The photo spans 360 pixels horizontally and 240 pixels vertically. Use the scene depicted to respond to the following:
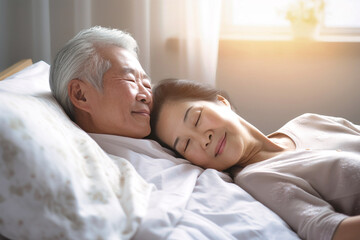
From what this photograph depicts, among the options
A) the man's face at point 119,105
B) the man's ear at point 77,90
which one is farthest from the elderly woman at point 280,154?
the man's ear at point 77,90

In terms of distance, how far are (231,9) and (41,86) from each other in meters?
1.72

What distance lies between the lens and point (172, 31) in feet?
8.72

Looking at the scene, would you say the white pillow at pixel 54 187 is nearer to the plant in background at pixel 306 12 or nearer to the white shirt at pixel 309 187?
the white shirt at pixel 309 187

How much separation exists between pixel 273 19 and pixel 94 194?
91.5 inches

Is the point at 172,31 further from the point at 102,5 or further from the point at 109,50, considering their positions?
the point at 109,50

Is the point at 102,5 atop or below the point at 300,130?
atop

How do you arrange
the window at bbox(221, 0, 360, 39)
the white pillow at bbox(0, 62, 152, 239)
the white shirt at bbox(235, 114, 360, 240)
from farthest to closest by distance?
1. the window at bbox(221, 0, 360, 39)
2. the white shirt at bbox(235, 114, 360, 240)
3. the white pillow at bbox(0, 62, 152, 239)

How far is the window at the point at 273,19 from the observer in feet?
9.10

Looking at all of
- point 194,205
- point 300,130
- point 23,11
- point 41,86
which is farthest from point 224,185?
point 23,11

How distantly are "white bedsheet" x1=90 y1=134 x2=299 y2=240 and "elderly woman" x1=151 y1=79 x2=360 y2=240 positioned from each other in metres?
0.06

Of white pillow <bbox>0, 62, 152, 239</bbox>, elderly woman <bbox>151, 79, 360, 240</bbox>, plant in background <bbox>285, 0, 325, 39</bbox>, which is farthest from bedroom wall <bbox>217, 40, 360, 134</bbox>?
white pillow <bbox>0, 62, 152, 239</bbox>

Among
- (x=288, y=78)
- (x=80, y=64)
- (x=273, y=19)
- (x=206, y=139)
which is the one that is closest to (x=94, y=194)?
(x=206, y=139)

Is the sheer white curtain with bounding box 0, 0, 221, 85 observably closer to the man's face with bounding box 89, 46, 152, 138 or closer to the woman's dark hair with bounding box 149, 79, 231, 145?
the woman's dark hair with bounding box 149, 79, 231, 145

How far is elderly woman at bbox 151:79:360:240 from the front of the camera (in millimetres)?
1085
